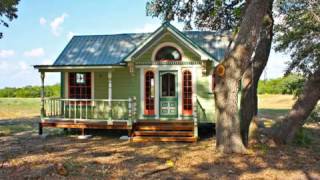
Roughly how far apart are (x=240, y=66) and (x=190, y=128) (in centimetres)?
529

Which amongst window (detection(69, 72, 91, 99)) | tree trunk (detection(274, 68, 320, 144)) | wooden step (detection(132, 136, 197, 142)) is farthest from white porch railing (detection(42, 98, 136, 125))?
tree trunk (detection(274, 68, 320, 144))

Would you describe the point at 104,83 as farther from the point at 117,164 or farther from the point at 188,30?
the point at 117,164

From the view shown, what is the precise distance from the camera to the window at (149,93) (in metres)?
18.8

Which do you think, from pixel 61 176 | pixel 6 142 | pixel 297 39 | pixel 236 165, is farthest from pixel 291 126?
pixel 6 142

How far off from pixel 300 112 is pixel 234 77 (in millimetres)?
3540

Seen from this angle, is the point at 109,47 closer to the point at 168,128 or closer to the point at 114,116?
the point at 114,116

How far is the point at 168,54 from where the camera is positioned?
61.2ft

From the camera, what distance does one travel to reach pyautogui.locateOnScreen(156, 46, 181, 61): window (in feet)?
60.8

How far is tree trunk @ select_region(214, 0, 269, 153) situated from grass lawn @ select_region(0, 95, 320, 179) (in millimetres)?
540

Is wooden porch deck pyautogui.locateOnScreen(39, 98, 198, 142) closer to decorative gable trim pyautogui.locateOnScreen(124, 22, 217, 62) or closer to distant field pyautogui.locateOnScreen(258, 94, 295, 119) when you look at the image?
decorative gable trim pyautogui.locateOnScreen(124, 22, 217, 62)

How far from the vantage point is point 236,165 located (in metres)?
10.9

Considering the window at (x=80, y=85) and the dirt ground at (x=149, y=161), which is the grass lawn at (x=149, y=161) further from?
the window at (x=80, y=85)

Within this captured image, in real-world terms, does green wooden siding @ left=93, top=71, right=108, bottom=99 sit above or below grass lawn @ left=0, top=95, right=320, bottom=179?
above

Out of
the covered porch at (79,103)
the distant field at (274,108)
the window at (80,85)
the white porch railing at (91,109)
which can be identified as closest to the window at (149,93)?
the covered porch at (79,103)
